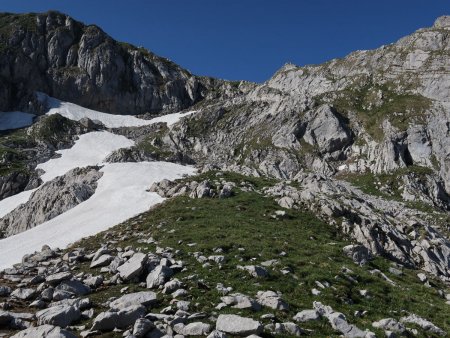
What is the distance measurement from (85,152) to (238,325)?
10472cm

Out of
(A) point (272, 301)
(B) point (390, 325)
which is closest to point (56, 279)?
(A) point (272, 301)

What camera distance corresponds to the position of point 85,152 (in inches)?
4385

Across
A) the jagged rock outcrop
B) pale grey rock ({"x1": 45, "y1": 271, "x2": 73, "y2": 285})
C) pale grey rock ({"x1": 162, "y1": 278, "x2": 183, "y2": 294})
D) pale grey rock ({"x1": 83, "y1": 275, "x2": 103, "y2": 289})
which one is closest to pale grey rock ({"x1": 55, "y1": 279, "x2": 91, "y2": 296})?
pale grey rock ({"x1": 45, "y1": 271, "x2": 73, "y2": 285})

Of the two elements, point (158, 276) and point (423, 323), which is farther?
point (158, 276)

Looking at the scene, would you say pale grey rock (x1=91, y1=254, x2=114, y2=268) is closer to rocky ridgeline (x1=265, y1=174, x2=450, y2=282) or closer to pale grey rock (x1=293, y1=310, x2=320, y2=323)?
pale grey rock (x1=293, y1=310, x2=320, y2=323)

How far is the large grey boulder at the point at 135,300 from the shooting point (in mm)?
17094

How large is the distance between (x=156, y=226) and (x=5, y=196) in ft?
211

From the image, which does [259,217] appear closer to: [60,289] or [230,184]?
[230,184]

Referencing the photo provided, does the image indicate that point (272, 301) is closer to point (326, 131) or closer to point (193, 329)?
point (193, 329)

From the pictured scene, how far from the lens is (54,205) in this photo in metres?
60.2

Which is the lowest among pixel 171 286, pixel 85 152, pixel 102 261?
pixel 171 286

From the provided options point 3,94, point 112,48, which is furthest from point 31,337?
point 112,48

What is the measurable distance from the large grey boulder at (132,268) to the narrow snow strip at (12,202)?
59758 mm

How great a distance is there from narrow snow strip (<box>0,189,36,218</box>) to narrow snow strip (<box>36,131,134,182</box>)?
7.62 meters
